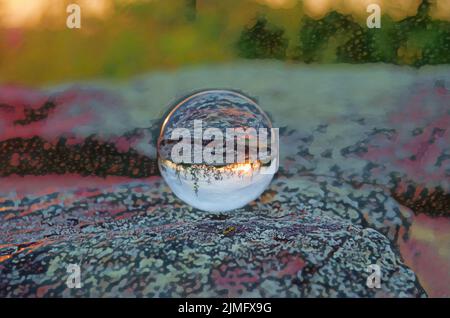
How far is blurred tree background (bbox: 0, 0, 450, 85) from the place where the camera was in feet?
4.63

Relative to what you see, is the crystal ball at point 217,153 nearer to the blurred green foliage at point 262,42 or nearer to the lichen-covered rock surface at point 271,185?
the lichen-covered rock surface at point 271,185

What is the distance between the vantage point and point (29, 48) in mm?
1438

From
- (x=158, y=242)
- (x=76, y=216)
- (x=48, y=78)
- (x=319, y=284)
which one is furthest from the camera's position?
(x=48, y=78)

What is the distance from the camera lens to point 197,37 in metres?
1.44

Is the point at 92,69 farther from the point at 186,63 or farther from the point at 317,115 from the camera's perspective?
the point at 317,115

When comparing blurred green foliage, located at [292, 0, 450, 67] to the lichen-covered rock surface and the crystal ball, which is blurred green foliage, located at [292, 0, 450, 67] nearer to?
the lichen-covered rock surface

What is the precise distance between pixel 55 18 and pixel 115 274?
765 mm

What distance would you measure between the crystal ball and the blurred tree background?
0.30 m

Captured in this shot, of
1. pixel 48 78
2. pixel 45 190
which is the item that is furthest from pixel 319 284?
pixel 48 78

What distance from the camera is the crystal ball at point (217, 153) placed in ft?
3.83

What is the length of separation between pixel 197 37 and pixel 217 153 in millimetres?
433

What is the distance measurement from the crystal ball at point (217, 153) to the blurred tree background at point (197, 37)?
299 millimetres

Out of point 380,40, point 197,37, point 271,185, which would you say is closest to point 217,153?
point 271,185

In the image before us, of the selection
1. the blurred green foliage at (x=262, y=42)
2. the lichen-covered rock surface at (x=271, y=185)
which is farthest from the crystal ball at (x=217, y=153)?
the blurred green foliage at (x=262, y=42)
